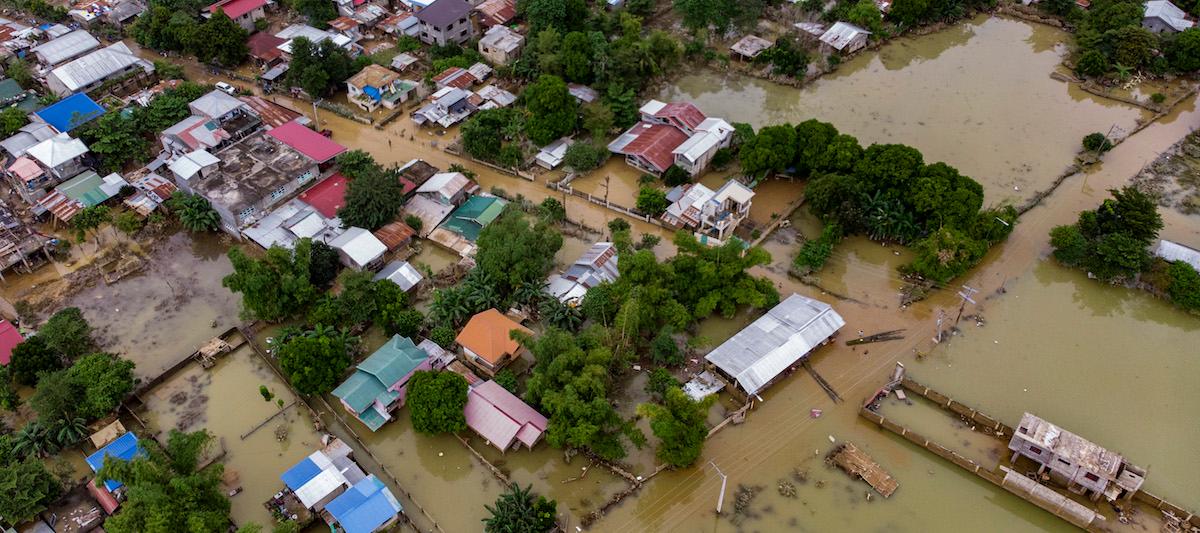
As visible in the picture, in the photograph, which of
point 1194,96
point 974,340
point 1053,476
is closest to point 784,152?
point 974,340

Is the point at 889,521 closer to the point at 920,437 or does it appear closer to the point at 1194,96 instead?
the point at 920,437

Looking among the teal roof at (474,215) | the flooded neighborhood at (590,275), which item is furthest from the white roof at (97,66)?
the teal roof at (474,215)

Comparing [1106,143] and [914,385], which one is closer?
[914,385]

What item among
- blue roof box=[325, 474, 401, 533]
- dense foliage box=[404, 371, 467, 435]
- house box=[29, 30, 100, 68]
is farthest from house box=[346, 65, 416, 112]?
blue roof box=[325, 474, 401, 533]

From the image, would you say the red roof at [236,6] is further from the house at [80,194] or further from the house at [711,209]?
the house at [711,209]

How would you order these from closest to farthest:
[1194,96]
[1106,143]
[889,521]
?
[889,521], [1106,143], [1194,96]

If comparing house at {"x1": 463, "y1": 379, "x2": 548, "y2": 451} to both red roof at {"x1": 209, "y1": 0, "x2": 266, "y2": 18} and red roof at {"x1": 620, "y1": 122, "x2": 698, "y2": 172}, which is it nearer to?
red roof at {"x1": 620, "y1": 122, "x2": 698, "y2": 172}
